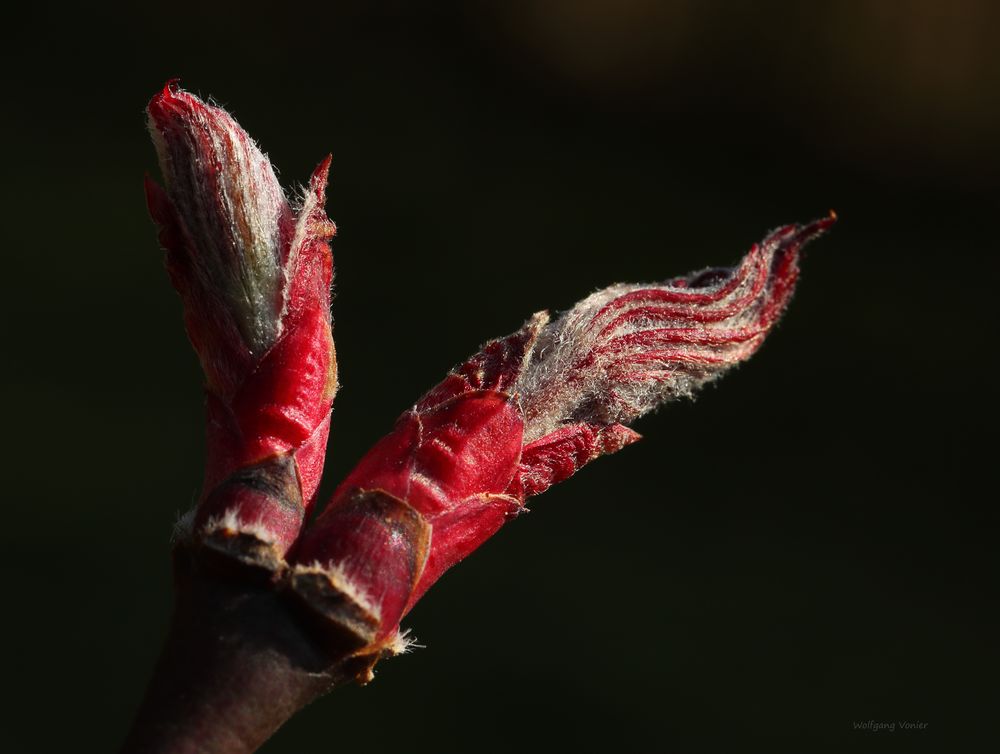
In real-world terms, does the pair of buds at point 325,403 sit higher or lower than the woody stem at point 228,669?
higher

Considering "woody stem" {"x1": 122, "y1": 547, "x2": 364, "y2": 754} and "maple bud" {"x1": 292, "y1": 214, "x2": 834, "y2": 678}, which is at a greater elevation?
"maple bud" {"x1": 292, "y1": 214, "x2": 834, "y2": 678}

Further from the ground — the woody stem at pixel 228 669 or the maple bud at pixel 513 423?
the maple bud at pixel 513 423

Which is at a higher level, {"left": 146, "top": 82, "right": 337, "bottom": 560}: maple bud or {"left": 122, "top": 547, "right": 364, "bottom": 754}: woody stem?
{"left": 146, "top": 82, "right": 337, "bottom": 560}: maple bud

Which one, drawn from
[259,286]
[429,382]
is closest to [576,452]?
[259,286]

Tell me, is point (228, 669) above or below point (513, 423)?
below

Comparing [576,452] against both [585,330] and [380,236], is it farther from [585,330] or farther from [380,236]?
[380,236]
